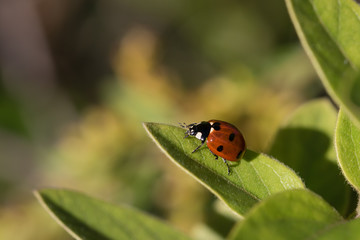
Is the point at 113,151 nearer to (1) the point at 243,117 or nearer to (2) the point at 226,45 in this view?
(1) the point at 243,117

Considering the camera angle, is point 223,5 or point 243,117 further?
point 223,5

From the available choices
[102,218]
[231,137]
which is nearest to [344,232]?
[102,218]

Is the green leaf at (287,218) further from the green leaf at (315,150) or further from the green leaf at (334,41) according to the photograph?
the green leaf at (315,150)

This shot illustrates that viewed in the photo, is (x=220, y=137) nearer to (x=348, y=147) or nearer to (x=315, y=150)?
(x=315, y=150)

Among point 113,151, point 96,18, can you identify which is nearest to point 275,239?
point 113,151

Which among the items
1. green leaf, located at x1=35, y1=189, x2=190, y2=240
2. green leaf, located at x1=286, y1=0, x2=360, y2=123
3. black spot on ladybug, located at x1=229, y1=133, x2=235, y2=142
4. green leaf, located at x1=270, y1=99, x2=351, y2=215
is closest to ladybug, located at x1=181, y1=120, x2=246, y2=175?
black spot on ladybug, located at x1=229, y1=133, x2=235, y2=142

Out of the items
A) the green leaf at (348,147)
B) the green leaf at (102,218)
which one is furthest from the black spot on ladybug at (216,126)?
the green leaf at (348,147)

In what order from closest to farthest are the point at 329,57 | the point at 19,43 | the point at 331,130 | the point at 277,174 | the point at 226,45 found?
1. the point at 329,57
2. the point at 277,174
3. the point at 331,130
4. the point at 226,45
5. the point at 19,43
